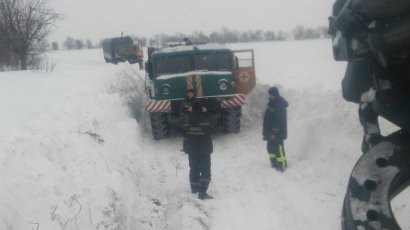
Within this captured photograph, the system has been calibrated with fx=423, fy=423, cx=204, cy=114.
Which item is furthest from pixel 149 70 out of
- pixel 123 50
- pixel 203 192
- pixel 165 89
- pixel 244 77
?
pixel 123 50

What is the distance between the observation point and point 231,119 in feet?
34.0

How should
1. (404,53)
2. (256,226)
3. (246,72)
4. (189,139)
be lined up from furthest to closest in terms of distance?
(246,72) → (189,139) → (256,226) → (404,53)

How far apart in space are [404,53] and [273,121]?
5914 millimetres

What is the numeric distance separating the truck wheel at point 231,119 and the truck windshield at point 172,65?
1.47 m

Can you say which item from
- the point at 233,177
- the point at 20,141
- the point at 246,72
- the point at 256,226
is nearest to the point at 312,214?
the point at 256,226

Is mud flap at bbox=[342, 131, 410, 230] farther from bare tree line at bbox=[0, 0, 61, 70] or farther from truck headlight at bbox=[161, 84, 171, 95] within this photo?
bare tree line at bbox=[0, 0, 61, 70]

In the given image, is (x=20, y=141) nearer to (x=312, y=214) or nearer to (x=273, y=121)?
(x=312, y=214)

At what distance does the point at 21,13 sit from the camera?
17.8m

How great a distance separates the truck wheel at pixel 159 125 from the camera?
1019 centimetres

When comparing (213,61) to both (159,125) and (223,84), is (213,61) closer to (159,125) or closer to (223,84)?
(223,84)

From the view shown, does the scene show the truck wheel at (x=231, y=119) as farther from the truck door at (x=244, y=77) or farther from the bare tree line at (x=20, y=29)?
the bare tree line at (x=20, y=29)

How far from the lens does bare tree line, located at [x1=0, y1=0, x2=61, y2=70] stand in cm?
1744

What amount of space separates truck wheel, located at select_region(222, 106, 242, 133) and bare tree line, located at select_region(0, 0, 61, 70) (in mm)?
11377

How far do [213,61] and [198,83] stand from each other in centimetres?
96
